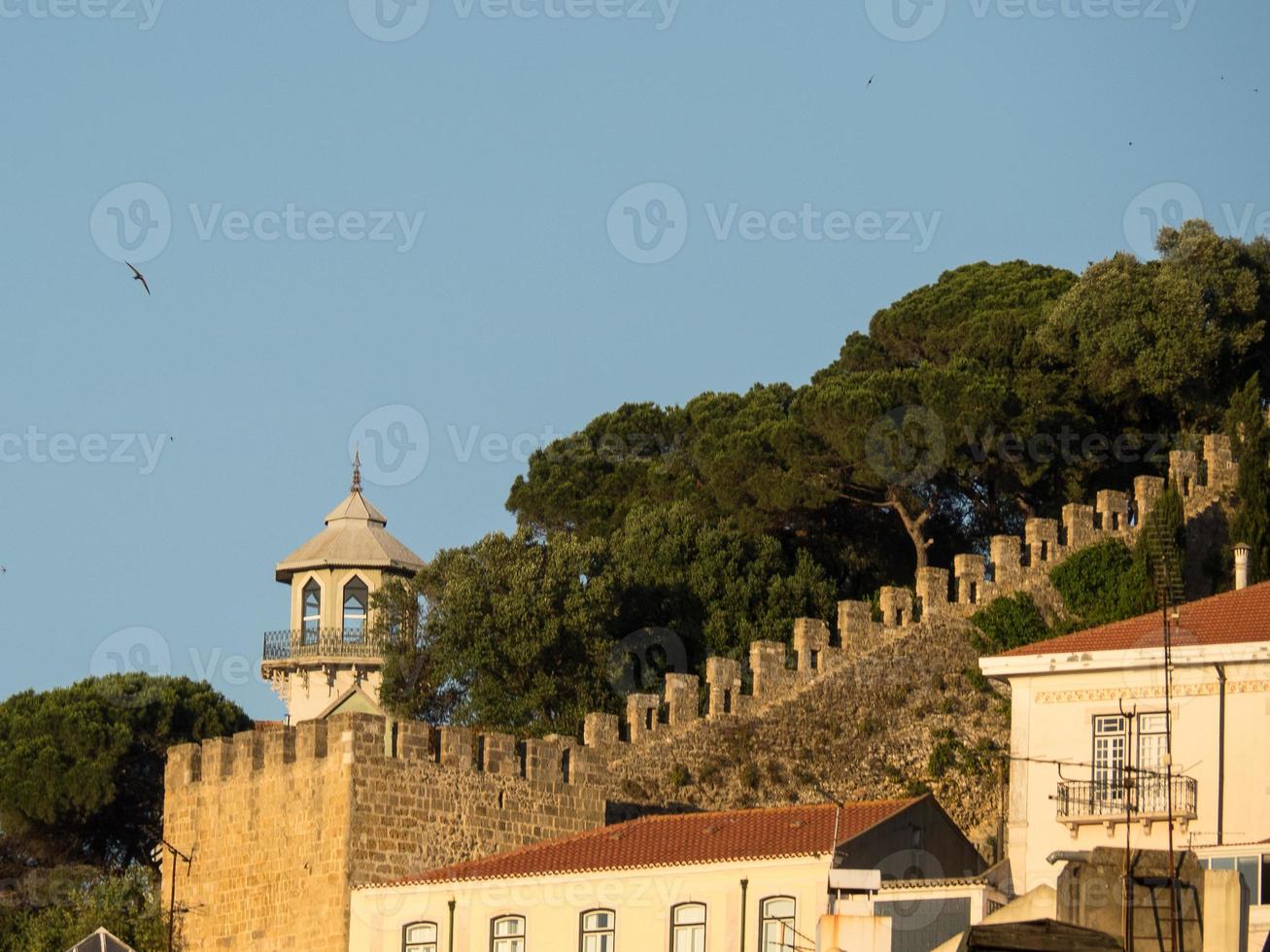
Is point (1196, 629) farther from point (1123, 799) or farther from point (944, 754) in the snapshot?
point (944, 754)

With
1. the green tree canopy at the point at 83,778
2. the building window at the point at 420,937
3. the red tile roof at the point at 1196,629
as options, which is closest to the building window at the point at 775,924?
the building window at the point at 420,937

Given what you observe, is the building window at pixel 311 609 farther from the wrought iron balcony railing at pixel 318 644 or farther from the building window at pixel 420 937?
the building window at pixel 420 937

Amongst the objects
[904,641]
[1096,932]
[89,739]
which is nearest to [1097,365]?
[904,641]

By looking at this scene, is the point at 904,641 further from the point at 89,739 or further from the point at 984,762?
the point at 89,739

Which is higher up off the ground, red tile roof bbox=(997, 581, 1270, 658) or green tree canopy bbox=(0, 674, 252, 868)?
red tile roof bbox=(997, 581, 1270, 658)

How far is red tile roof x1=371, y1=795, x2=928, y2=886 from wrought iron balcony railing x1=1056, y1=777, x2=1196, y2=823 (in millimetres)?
2348

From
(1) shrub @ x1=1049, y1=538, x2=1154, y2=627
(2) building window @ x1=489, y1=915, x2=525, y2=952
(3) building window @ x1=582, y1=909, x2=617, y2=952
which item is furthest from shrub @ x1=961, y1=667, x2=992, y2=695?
(3) building window @ x1=582, y1=909, x2=617, y2=952

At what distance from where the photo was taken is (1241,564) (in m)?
54.8

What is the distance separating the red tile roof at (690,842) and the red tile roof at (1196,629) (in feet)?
9.89

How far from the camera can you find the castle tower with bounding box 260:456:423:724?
74062mm

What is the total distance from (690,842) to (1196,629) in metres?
7.11

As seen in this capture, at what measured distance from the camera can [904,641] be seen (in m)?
57.6

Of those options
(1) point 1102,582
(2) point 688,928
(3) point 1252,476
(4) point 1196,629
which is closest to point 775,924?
(2) point 688,928

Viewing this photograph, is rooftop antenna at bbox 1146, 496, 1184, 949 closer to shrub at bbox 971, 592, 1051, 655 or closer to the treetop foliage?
shrub at bbox 971, 592, 1051, 655
